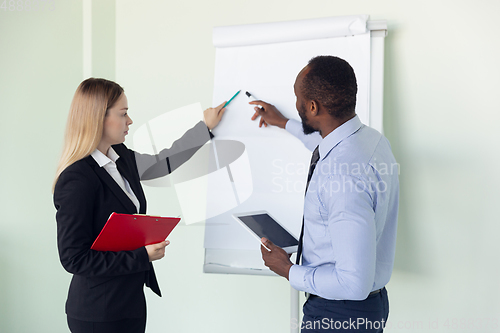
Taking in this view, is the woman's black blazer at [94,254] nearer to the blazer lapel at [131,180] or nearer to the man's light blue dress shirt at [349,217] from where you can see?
the blazer lapel at [131,180]

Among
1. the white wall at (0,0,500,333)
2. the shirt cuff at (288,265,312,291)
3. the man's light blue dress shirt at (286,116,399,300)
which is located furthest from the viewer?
the white wall at (0,0,500,333)

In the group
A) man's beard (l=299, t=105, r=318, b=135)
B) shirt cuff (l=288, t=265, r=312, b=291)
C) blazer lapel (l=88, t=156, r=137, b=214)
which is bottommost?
shirt cuff (l=288, t=265, r=312, b=291)

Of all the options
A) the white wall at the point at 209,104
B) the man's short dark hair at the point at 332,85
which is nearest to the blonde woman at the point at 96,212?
the man's short dark hair at the point at 332,85

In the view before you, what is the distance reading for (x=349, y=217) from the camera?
95cm

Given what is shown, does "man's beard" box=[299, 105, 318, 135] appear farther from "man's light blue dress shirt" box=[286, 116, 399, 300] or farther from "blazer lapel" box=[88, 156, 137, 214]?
"blazer lapel" box=[88, 156, 137, 214]

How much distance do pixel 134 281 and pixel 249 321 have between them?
0.98m

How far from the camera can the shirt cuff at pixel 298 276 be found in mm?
1081

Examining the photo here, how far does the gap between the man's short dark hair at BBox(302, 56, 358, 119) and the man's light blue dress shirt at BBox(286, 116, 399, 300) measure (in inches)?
2.0

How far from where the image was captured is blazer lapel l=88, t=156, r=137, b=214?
133cm

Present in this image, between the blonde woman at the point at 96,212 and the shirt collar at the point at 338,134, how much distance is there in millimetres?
651

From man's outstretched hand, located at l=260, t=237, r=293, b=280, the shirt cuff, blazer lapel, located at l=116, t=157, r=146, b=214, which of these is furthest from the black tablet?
blazer lapel, located at l=116, t=157, r=146, b=214

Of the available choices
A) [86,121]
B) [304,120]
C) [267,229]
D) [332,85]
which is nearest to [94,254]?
[86,121]

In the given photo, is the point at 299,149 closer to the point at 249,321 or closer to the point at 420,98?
the point at 420,98

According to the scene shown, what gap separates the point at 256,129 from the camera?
1809 mm
